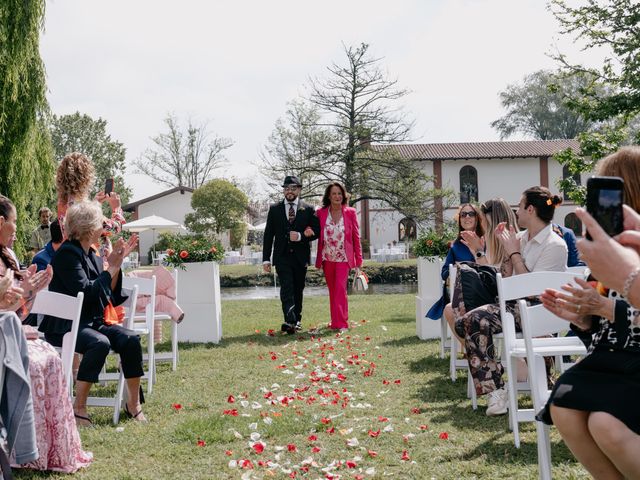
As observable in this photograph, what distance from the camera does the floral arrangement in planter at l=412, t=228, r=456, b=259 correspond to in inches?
366

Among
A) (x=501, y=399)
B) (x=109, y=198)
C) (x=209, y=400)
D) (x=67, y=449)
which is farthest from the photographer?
(x=109, y=198)

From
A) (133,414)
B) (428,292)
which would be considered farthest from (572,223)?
(133,414)

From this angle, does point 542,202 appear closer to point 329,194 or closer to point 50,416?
point 50,416

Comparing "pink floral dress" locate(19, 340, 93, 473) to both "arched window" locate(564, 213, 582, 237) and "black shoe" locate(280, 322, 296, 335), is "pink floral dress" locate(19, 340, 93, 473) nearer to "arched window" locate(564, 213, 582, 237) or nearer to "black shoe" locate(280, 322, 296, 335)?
"black shoe" locate(280, 322, 296, 335)

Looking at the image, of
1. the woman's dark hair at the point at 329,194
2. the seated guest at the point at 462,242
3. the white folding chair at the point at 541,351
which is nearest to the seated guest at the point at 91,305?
the white folding chair at the point at 541,351

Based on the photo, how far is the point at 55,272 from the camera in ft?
17.5

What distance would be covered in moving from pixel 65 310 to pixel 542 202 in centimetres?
385

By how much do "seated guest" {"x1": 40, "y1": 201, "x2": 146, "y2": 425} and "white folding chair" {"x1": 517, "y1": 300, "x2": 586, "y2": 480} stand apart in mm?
2934

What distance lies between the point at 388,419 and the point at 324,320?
22.7 ft

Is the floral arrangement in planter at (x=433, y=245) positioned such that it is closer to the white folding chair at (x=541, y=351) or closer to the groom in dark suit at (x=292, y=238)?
the groom in dark suit at (x=292, y=238)

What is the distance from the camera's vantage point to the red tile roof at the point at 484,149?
50312 mm

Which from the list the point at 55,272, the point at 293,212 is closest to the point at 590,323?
the point at 55,272

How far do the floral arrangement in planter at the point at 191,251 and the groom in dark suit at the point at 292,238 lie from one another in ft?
3.63

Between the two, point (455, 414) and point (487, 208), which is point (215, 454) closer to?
point (455, 414)
